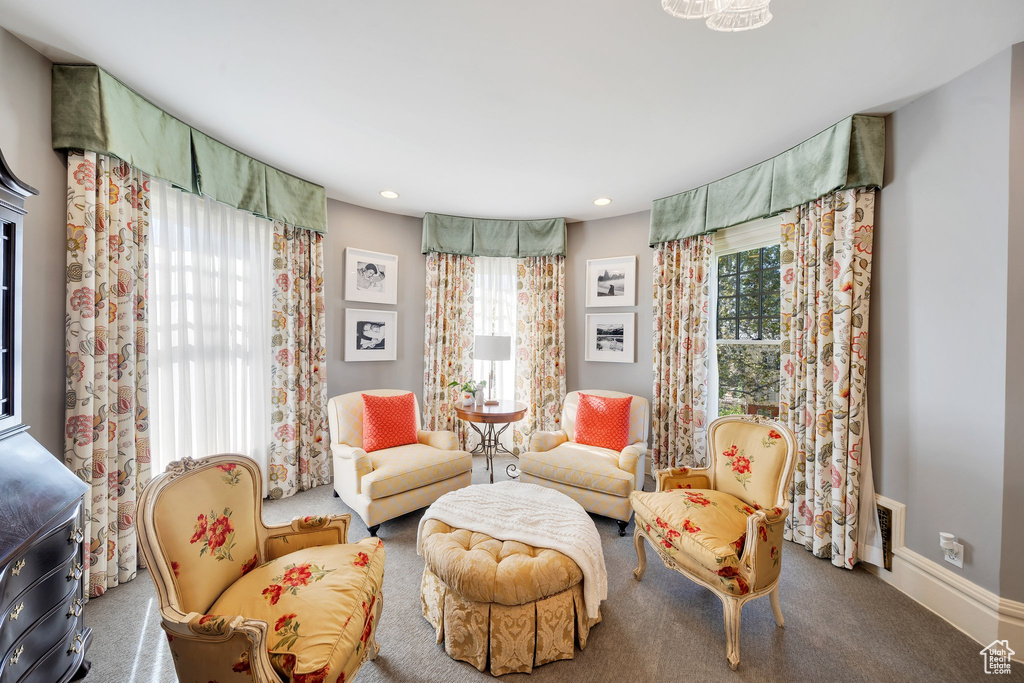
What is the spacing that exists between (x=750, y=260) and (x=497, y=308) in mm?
2562

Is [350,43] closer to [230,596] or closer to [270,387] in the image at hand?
[230,596]

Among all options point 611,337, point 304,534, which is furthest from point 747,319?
point 304,534

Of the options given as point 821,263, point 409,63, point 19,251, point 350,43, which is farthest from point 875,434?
point 19,251

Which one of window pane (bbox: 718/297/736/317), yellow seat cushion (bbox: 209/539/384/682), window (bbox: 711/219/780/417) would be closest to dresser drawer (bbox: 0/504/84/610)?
yellow seat cushion (bbox: 209/539/384/682)

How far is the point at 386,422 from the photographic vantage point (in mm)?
3234

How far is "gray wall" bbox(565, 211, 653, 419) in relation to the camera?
394 cm

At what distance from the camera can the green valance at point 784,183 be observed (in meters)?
2.25

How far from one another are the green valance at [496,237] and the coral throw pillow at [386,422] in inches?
67.8

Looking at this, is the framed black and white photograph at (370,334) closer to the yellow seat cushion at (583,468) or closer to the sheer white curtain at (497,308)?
the sheer white curtain at (497,308)

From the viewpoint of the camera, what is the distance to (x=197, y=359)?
2.77 metres

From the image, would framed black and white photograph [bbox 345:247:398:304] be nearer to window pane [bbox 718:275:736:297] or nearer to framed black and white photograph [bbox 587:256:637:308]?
framed black and white photograph [bbox 587:256:637:308]

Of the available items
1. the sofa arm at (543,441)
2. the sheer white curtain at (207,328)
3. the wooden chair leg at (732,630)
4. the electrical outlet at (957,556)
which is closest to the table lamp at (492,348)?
the sofa arm at (543,441)

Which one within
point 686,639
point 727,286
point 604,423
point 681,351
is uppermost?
point 727,286

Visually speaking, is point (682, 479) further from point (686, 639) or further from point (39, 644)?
point (39, 644)
